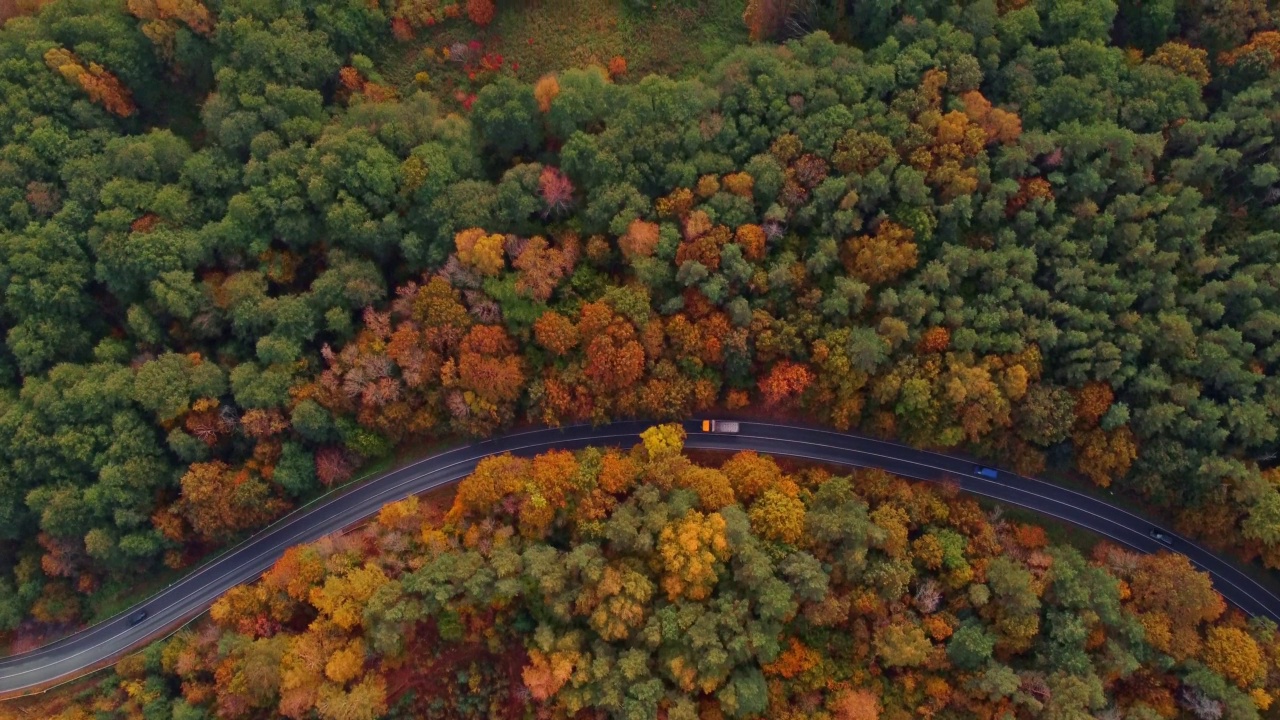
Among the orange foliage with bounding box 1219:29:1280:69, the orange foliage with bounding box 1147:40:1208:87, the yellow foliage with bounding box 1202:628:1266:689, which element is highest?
the orange foliage with bounding box 1219:29:1280:69

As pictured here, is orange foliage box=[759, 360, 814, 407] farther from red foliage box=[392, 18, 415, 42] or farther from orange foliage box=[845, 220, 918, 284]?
red foliage box=[392, 18, 415, 42]

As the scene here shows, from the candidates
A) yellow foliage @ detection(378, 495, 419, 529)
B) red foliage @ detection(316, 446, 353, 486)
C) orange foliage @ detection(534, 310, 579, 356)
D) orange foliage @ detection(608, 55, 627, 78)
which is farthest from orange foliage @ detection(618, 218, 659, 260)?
red foliage @ detection(316, 446, 353, 486)

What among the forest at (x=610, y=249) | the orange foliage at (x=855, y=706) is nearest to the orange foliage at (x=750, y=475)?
the forest at (x=610, y=249)

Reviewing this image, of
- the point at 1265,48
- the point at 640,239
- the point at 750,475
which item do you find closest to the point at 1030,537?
the point at 750,475

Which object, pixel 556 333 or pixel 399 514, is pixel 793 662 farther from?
pixel 399 514

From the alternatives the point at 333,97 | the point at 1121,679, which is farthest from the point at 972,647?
the point at 333,97

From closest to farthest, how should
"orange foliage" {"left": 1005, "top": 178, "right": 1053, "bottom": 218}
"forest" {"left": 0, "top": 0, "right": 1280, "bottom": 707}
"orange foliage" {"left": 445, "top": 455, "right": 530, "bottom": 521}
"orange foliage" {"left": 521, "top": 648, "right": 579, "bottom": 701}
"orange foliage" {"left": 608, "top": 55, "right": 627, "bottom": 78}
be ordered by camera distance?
"orange foliage" {"left": 521, "top": 648, "right": 579, "bottom": 701} < "forest" {"left": 0, "top": 0, "right": 1280, "bottom": 707} < "orange foliage" {"left": 1005, "top": 178, "right": 1053, "bottom": 218} < "orange foliage" {"left": 445, "top": 455, "right": 530, "bottom": 521} < "orange foliage" {"left": 608, "top": 55, "right": 627, "bottom": 78}

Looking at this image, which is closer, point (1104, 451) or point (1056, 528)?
point (1104, 451)

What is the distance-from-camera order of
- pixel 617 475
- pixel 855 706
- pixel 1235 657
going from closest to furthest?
1. pixel 1235 657
2. pixel 855 706
3. pixel 617 475
